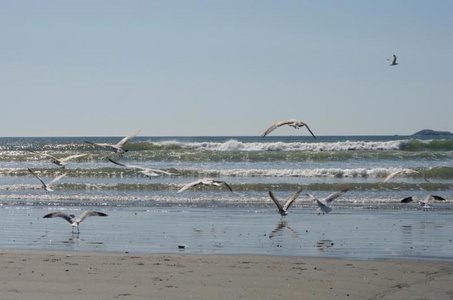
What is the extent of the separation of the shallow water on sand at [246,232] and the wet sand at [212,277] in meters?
0.93

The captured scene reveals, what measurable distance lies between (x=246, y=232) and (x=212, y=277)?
4886 mm

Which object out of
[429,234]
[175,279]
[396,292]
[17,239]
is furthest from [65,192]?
[396,292]

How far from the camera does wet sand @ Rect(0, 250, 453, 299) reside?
854cm

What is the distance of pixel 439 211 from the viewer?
1836 centimetres

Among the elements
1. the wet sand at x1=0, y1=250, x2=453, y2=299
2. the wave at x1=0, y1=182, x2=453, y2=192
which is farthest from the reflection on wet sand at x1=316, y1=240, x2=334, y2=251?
the wave at x1=0, y1=182, x2=453, y2=192

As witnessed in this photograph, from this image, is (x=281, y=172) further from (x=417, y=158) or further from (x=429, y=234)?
(x=429, y=234)

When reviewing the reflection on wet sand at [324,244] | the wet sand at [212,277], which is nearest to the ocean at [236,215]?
the reflection on wet sand at [324,244]

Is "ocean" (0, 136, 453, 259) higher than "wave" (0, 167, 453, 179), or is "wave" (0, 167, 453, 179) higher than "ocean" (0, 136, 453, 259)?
"wave" (0, 167, 453, 179)

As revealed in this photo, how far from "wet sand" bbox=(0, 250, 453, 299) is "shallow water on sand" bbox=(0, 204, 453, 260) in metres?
0.93

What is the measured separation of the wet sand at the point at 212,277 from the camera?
8.54 m

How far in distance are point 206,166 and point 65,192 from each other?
46.5ft

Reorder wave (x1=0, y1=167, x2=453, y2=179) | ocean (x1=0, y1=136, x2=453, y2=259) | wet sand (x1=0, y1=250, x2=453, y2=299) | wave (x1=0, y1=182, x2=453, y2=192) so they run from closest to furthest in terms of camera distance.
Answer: wet sand (x1=0, y1=250, x2=453, y2=299)
ocean (x1=0, y1=136, x2=453, y2=259)
wave (x1=0, y1=182, x2=453, y2=192)
wave (x1=0, y1=167, x2=453, y2=179)

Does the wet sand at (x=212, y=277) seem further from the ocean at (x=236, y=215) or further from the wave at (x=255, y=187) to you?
the wave at (x=255, y=187)

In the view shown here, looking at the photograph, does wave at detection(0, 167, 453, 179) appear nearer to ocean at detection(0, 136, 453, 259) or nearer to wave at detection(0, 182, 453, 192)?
ocean at detection(0, 136, 453, 259)
